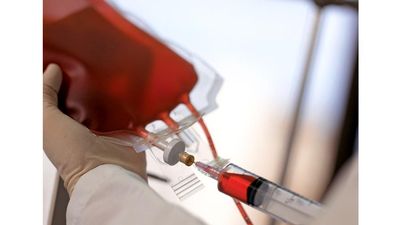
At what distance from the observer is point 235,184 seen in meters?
0.64

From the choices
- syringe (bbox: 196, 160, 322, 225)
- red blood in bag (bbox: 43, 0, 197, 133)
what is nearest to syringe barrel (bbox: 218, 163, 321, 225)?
syringe (bbox: 196, 160, 322, 225)

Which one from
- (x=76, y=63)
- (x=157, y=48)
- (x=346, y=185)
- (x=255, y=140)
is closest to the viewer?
(x=346, y=185)

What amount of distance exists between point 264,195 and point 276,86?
0.14 metres

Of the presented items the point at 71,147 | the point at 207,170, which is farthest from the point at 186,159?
the point at 71,147

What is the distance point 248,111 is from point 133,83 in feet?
0.71

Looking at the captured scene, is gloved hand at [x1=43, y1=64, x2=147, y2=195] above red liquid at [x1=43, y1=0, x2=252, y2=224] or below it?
below

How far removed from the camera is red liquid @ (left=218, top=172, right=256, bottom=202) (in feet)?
2.08

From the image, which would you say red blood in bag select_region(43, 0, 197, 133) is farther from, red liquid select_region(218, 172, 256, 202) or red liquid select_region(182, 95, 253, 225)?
red liquid select_region(218, 172, 256, 202)

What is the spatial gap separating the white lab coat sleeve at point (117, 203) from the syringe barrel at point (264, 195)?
0.24ft

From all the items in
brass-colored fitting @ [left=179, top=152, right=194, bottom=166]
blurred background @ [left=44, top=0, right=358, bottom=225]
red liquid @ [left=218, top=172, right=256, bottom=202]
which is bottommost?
brass-colored fitting @ [left=179, top=152, right=194, bottom=166]

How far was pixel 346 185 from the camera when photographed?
52 centimetres
